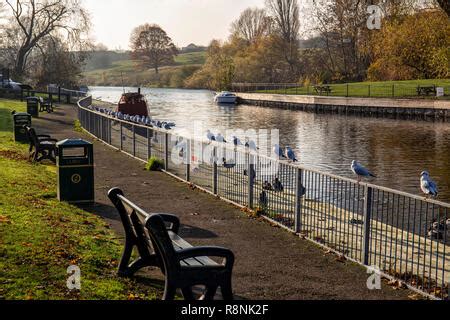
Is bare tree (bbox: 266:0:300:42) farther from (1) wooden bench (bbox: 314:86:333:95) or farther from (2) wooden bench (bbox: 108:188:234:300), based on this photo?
(2) wooden bench (bbox: 108:188:234:300)

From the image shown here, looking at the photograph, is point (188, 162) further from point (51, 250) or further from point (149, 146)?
point (51, 250)

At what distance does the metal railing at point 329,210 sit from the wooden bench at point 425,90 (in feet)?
152

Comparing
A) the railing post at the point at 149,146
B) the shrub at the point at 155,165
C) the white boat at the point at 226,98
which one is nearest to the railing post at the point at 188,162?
the shrub at the point at 155,165

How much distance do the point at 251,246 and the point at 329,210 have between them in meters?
3.14

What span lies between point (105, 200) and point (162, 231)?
24.8 feet

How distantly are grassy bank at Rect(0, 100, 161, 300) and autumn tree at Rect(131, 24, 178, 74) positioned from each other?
182704 millimetres

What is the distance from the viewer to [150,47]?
195375 millimetres

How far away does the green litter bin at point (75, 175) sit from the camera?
1294cm

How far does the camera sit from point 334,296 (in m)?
7.65

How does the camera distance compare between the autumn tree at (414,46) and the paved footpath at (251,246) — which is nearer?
the paved footpath at (251,246)

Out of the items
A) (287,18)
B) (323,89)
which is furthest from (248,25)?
(323,89)

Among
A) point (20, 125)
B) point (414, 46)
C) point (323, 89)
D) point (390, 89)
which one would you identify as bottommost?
point (20, 125)

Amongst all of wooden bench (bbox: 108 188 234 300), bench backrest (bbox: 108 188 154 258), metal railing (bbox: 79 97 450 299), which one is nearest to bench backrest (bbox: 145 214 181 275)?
wooden bench (bbox: 108 188 234 300)

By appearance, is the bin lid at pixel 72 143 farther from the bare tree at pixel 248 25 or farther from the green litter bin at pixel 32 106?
the bare tree at pixel 248 25
